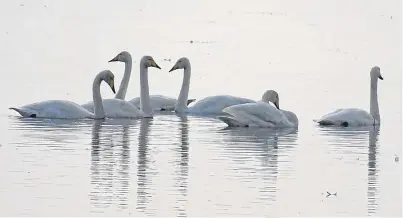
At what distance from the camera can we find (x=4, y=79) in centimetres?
2348

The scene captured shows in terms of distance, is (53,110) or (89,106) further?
(89,106)

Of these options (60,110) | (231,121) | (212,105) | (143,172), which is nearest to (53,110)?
(60,110)

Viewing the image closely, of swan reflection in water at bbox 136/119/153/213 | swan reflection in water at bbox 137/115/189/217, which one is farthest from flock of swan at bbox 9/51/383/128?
swan reflection in water at bbox 136/119/153/213

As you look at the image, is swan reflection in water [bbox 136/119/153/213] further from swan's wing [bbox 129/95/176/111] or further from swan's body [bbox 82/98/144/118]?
swan's wing [bbox 129/95/176/111]

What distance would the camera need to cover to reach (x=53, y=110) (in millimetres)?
18625

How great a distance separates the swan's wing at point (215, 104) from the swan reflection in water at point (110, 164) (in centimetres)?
158

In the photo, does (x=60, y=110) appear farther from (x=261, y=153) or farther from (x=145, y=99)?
(x=261, y=153)

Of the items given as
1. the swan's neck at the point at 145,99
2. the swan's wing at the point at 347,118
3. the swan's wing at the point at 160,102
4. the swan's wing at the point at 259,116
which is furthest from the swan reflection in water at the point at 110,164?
the swan's wing at the point at 347,118

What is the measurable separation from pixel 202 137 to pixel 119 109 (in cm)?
246

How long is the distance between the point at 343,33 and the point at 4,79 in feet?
61.8

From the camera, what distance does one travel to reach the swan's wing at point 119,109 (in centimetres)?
1922

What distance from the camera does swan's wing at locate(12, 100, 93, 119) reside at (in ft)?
61.1

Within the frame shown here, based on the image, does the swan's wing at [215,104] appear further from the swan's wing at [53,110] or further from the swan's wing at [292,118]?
the swan's wing at [53,110]

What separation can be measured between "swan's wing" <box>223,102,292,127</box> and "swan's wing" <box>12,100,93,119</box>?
2.04m
